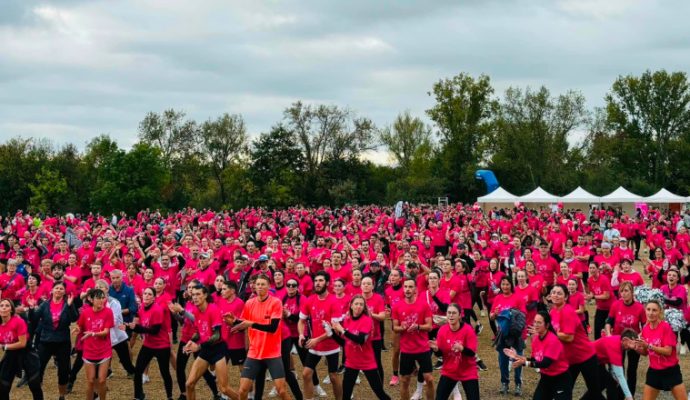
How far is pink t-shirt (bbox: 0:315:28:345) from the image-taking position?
26.7 feet

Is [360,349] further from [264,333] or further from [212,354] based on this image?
[212,354]

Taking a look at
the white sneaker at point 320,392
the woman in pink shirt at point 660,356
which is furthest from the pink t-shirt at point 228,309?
the woman in pink shirt at point 660,356

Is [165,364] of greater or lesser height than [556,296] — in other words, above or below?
below

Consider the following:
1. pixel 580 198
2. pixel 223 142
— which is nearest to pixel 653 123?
pixel 580 198

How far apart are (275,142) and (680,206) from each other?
1163 inches

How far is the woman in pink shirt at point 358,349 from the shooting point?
24.9 ft

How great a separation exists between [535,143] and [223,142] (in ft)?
90.5

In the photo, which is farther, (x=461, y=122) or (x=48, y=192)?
(x=461, y=122)

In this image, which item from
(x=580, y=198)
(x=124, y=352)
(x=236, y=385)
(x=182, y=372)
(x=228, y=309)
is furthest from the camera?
(x=580, y=198)

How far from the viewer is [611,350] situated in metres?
7.49

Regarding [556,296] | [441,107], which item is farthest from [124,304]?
[441,107]

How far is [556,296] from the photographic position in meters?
7.75

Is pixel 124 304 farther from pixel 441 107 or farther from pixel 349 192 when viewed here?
pixel 441 107

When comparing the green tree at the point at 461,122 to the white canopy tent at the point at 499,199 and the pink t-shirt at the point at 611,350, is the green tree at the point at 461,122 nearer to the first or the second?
the white canopy tent at the point at 499,199
